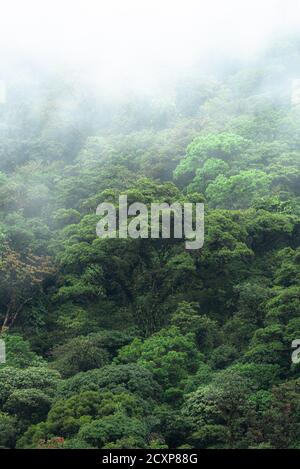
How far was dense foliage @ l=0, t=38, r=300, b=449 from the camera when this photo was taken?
24.3 metres

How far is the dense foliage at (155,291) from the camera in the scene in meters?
24.3

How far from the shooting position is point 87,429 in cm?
2253

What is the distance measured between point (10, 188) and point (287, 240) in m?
14.8

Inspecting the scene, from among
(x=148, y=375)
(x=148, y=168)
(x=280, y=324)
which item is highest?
(x=148, y=168)

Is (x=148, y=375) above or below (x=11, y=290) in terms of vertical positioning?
below

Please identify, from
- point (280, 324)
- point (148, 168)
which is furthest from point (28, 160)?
point (280, 324)

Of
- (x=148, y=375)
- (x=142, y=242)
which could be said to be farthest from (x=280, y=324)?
(x=142, y=242)

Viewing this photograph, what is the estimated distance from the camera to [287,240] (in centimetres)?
3722

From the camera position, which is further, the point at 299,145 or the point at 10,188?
the point at 299,145

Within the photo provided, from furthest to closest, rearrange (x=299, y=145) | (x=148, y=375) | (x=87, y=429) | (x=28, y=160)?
(x=28, y=160) < (x=299, y=145) < (x=148, y=375) < (x=87, y=429)

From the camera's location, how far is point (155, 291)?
34.1 m
